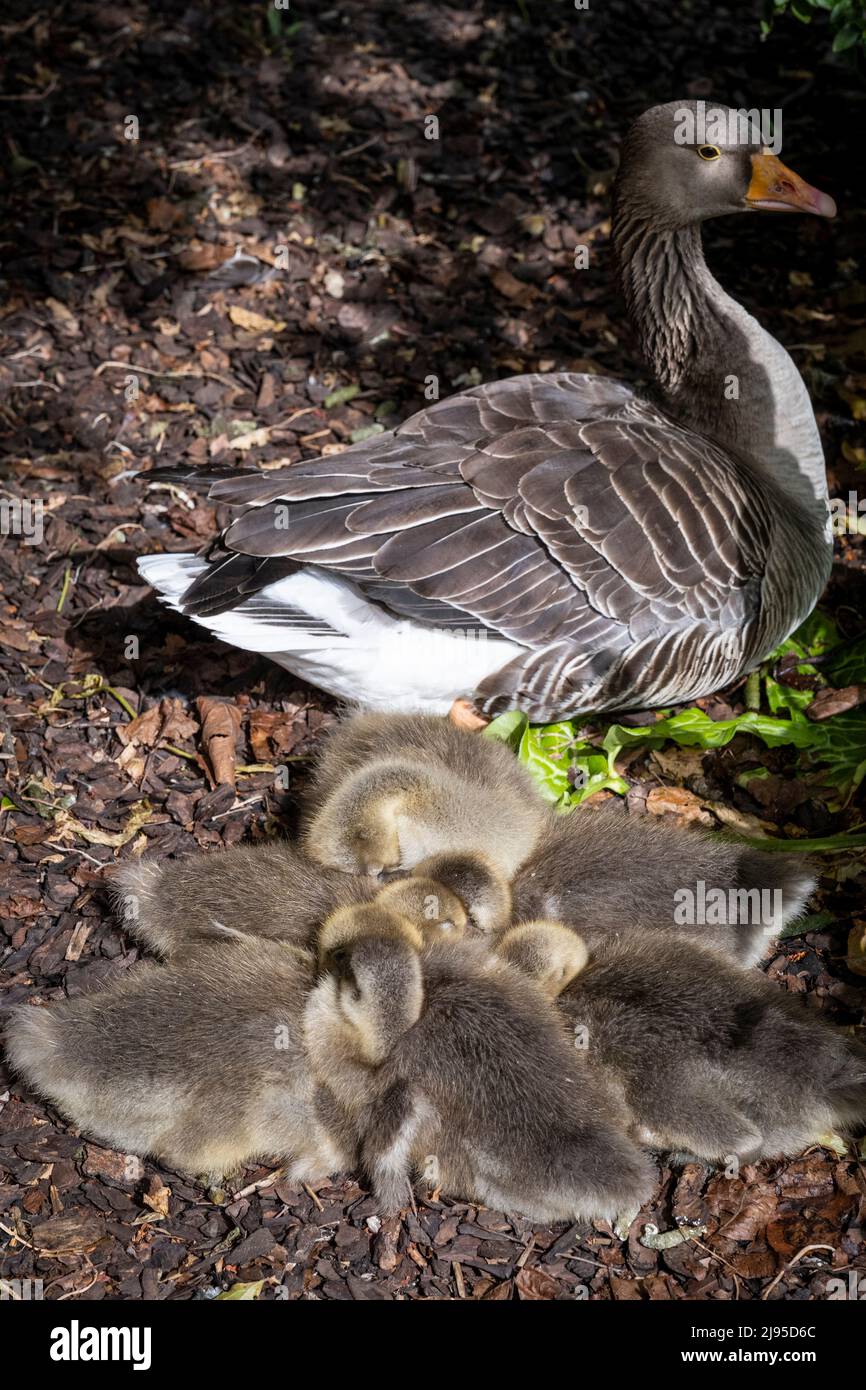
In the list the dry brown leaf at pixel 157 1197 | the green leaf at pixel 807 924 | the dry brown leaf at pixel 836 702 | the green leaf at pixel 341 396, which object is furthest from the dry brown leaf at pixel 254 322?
the dry brown leaf at pixel 157 1197

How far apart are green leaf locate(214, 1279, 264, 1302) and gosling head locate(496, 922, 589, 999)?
1.09 m

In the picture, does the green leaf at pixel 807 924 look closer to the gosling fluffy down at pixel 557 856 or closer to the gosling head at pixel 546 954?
the gosling fluffy down at pixel 557 856

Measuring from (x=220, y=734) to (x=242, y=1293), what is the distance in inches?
83.9

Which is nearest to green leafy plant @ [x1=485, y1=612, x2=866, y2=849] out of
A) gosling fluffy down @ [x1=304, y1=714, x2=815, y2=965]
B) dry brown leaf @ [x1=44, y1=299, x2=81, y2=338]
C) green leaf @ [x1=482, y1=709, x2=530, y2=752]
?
green leaf @ [x1=482, y1=709, x2=530, y2=752]

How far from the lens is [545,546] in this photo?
4.73 m

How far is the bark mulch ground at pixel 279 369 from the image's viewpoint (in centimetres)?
369

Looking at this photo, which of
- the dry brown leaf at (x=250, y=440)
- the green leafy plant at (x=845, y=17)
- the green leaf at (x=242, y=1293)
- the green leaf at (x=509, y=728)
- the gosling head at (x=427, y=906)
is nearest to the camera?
the green leaf at (x=242, y=1293)

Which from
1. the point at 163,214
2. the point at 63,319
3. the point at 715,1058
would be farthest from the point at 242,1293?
the point at 163,214

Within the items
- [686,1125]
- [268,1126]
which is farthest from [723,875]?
[268,1126]

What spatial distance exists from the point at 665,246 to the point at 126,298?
300cm

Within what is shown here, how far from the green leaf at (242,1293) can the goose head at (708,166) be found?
419 centimetres

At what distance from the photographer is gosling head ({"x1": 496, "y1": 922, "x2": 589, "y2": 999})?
374 cm

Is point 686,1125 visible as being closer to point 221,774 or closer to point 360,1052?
point 360,1052

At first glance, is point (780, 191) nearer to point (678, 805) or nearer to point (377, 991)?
point (678, 805)
